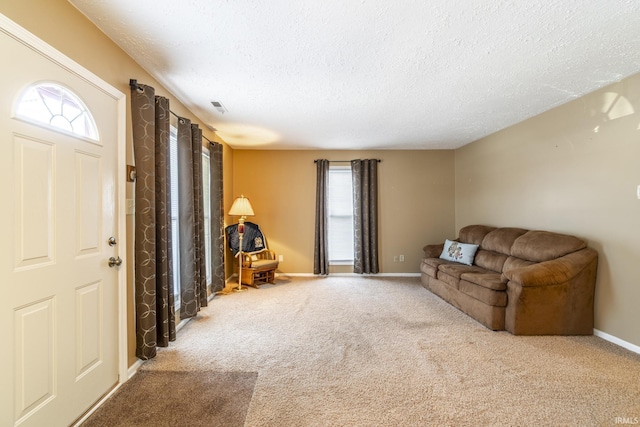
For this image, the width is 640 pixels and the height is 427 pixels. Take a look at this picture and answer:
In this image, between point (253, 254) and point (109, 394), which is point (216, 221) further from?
point (109, 394)

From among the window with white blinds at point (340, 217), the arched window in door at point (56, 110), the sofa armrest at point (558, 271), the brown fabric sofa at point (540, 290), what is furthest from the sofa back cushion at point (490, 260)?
the arched window in door at point (56, 110)

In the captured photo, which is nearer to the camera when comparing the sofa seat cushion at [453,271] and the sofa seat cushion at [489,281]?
the sofa seat cushion at [489,281]

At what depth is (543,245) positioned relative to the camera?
118 inches

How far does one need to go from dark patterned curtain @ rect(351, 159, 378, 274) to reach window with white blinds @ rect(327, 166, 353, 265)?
20cm

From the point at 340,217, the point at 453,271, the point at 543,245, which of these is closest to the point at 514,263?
the point at 543,245

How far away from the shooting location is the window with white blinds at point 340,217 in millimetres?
5340

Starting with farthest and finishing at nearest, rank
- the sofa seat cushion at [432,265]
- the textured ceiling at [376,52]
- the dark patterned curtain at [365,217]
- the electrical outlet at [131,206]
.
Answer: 1. the dark patterned curtain at [365,217]
2. the sofa seat cushion at [432,265]
3. the electrical outlet at [131,206]
4. the textured ceiling at [376,52]

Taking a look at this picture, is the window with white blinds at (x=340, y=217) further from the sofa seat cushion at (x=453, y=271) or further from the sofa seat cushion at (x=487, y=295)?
the sofa seat cushion at (x=487, y=295)

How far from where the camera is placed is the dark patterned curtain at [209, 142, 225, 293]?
4.03m

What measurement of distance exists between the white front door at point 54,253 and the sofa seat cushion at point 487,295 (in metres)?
3.38

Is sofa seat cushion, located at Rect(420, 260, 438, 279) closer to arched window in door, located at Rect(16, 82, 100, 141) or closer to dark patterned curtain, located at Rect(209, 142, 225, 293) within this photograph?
dark patterned curtain, located at Rect(209, 142, 225, 293)

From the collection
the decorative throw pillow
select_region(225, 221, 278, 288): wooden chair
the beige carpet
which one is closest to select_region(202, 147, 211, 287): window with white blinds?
select_region(225, 221, 278, 288): wooden chair

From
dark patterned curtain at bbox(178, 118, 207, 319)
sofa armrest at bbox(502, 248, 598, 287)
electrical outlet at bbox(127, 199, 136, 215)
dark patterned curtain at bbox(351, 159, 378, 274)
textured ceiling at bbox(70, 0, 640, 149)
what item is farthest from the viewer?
dark patterned curtain at bbox(351, 159, 378, 274)

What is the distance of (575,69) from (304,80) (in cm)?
230
